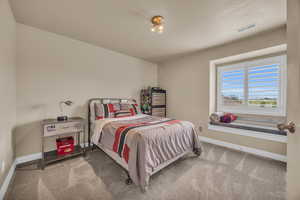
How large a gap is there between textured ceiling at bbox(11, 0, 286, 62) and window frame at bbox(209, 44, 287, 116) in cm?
54

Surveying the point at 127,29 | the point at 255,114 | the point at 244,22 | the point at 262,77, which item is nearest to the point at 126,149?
the point at 127,29

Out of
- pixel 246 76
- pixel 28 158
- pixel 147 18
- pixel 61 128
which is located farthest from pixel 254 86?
pixel 28 158

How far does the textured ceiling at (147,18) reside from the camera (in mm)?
1691

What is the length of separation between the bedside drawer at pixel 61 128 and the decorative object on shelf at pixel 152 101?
199 cm

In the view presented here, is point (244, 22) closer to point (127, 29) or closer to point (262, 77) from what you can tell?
point (262, 77)

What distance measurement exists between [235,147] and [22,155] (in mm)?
4252

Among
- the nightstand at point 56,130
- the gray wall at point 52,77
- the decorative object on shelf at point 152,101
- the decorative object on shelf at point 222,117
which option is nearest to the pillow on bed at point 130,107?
the gray wall at point 52,77

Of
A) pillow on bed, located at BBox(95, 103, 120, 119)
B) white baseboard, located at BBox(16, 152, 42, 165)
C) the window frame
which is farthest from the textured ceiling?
white baseboard, located at BBox(16, 152, 42, 165)

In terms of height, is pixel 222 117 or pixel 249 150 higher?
pixel 222 117

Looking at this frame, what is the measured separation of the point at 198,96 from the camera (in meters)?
3.44

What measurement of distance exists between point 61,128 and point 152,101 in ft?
7.92

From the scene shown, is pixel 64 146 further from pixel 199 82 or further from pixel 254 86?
pixel 254 86

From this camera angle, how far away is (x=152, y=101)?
3.88 meters

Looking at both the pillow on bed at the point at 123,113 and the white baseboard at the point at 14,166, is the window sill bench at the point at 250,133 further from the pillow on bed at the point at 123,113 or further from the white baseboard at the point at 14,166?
the white baseboard at the point at 14,166
